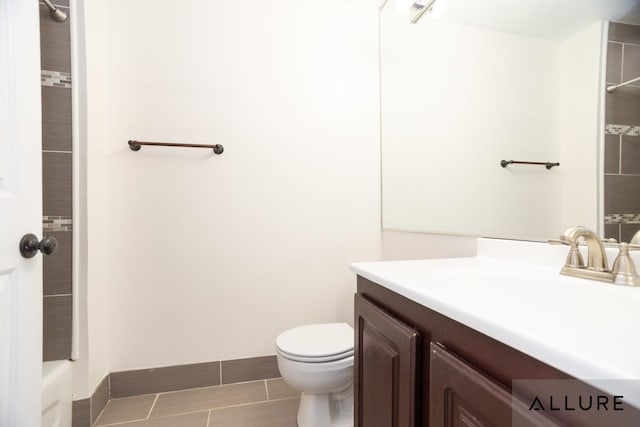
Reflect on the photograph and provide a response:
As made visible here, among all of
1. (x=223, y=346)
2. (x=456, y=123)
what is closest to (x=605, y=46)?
(x=456, y=123)

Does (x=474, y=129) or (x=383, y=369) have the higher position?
(x=474, y=129)

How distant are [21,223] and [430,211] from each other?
1656mm

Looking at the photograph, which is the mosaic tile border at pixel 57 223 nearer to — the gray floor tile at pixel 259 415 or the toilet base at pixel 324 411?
the gray floor tile at pixel 259 415

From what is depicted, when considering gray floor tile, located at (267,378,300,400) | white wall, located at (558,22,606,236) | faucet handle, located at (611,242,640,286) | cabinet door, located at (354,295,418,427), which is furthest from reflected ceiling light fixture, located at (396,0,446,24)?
gray floor tile, located at (267,378,300,400)

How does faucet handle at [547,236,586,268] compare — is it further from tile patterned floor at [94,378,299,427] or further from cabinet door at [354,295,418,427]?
tile patterned floor at [94,378,299,427]

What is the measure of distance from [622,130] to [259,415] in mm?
1771

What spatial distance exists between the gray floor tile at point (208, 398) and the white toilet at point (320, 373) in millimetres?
388

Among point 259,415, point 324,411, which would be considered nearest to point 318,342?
point 324,411

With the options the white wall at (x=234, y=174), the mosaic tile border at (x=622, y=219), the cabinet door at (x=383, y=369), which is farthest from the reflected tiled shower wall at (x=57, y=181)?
the mosaic tile border at (x=622, y=219)

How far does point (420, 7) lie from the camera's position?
1.57m

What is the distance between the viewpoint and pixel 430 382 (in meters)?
0.56

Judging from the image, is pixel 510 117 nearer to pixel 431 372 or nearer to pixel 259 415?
pixel 431 372

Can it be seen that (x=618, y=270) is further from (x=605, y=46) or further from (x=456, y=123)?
(x=456, y=123)

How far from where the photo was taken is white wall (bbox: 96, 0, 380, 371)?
150cm
